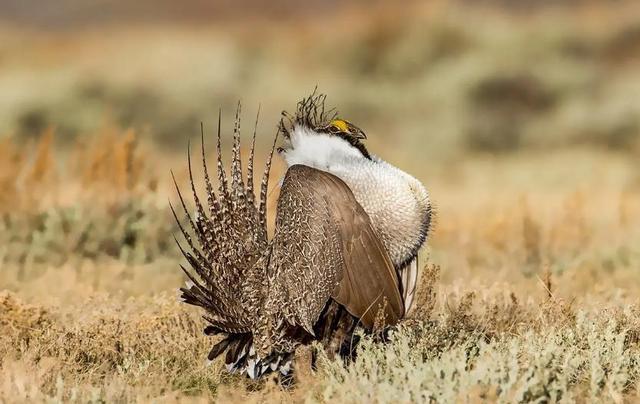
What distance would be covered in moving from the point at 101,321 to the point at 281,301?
1.51 metres

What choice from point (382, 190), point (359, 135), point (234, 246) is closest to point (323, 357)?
point (234, 246)

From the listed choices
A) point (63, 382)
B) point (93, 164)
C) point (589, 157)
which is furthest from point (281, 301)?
point (589, 157)

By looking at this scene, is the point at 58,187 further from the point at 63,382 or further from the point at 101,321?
the point at 63,382

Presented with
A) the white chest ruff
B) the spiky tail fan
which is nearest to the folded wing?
the white chest ruff

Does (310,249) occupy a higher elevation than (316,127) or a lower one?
lower

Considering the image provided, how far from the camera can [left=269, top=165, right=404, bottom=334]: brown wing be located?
4.39 m

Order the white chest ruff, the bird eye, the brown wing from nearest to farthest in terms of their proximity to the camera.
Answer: the brown wing < the white chest ruff < the bird eye

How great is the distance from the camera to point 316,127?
4742 mm

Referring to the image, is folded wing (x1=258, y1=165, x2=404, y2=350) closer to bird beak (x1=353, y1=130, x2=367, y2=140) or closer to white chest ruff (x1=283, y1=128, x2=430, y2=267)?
white chest ruff (x1=283, y1=128, x2=430, y2=267)

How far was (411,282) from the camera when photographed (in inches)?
188

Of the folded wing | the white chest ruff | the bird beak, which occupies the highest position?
the bird beak

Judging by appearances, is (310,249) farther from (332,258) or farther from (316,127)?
(316,127)

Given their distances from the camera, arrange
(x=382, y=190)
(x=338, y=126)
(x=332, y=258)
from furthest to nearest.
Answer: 1. (x=338, y=126)
2. (x=382, y=190)
3. (x=332, y=258)

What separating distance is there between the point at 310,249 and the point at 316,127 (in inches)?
23.9
